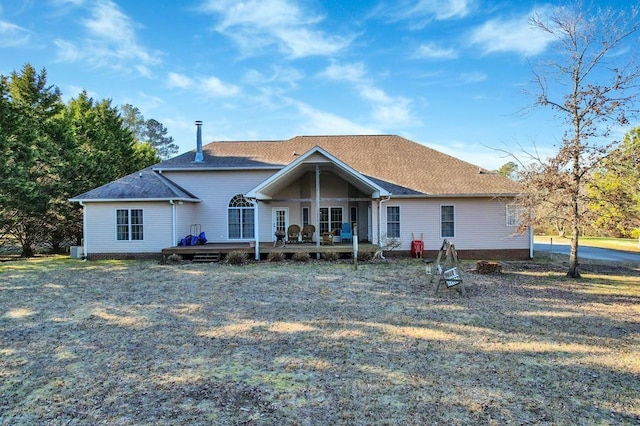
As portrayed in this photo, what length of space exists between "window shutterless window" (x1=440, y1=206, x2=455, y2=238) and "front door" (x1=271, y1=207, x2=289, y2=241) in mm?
7379

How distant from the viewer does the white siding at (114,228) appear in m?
15.9

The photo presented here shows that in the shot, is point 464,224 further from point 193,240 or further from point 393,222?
point 193,240

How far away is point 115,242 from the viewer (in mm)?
16094

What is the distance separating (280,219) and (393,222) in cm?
560

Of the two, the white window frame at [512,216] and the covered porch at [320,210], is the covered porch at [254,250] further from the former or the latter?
the white window frame at [512,216]

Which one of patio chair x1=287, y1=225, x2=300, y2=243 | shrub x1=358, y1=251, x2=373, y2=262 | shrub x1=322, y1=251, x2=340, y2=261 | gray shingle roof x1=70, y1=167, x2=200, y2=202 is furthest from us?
patio chair x1=287, y1=225, x2=300, y2=243

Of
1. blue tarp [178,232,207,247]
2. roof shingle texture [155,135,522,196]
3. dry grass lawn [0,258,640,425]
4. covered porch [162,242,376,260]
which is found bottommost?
dry grass lawn [0,258,640,425]

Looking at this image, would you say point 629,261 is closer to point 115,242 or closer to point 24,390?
point 24,390

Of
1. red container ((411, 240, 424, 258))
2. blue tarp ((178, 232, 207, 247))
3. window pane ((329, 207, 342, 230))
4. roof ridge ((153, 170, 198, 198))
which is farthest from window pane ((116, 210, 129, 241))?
red container ((411, 240, 424, 258))

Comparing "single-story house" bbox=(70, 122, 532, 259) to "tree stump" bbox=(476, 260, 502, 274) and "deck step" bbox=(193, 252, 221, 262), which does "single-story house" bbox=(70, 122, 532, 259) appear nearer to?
"deck step" bbox=(193, 252, 221, 262)

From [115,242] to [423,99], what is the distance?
16346 mm

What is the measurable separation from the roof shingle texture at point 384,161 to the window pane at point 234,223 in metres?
2.26

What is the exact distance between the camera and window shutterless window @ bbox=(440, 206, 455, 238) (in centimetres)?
1628

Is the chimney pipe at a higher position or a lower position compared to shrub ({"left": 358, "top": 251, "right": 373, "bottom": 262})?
higher
